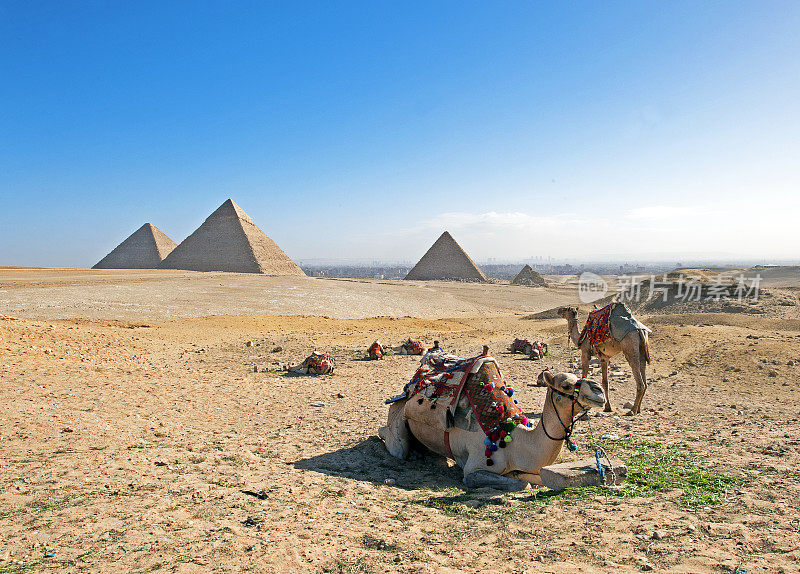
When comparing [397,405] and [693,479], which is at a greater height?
[397,405]

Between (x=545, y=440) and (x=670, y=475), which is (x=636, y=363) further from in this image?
(x=545, y=440)

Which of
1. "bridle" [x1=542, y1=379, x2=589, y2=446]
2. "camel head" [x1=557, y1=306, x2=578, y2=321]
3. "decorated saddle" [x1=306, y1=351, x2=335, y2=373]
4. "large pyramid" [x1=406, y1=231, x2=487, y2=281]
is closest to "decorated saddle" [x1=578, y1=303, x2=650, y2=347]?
"camel head" [x1=557, y1=306, x2=578, y2=321]

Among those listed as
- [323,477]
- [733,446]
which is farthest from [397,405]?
[733,446]

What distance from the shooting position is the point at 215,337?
16.0m

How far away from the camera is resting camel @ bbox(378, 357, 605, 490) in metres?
4.13

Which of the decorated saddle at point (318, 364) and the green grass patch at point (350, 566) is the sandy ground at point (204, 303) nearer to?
the decorated saddle at point (318, 364)

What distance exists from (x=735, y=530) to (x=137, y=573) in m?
3.97

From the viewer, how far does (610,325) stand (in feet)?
27.0

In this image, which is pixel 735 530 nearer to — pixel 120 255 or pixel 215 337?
pixel 215 337

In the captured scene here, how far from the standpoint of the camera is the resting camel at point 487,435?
4.13m

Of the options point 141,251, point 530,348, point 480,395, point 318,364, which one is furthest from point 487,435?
point 141,251

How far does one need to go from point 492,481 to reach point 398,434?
1.40m

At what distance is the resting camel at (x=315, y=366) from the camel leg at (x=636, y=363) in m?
6.15

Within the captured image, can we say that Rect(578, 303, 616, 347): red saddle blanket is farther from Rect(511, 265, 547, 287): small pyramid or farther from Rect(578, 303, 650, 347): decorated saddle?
Rect(511, 265, 547, 287): small pyramid
